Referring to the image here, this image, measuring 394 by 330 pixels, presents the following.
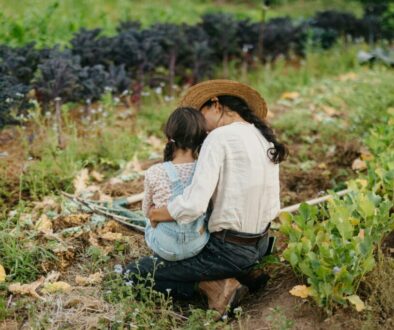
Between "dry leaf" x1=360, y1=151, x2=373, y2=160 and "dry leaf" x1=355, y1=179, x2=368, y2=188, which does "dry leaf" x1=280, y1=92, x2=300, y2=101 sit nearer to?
"dry leaf" x1=360, y1=151, x2=373, y2=160

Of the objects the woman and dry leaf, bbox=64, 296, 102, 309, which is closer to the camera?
the woman

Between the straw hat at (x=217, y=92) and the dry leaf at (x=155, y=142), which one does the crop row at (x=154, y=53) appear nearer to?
the dry leaf at (x=155, y=142)

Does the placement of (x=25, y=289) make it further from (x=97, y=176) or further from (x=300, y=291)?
(x=97, y=176)

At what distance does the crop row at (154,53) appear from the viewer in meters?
6.18

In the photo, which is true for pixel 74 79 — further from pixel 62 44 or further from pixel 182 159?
pixel 182 159

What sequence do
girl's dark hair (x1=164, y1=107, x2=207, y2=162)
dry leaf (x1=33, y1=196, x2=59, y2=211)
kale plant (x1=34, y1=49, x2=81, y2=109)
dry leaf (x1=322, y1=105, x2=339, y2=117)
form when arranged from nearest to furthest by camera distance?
girl's dark hair (x1=164, y1=107, x2=207, y2=162) < dry leaf (x1=33, y1=196, x2=59, y2=211) < kale plant (x1=34, y1=49, x2=81, y2=109) < dry leaf (x1=322, y1=105, x2=339, y2=117)

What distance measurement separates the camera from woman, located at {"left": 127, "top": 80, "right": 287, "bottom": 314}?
3.60 meters

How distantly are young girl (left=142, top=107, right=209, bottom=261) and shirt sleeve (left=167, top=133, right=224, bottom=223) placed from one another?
16 centimetres

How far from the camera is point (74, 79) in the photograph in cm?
612

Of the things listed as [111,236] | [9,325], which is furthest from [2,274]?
[111,236]

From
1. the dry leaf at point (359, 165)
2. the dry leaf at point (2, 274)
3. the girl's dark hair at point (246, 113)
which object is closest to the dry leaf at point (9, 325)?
the dry leaf at point (2, 274)

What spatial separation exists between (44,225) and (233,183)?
5.33 feet

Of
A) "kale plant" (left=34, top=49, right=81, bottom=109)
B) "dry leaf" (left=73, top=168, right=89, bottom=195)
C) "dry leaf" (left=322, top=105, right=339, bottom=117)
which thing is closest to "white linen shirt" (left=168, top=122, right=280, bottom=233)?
"dry leaf" (left=73, top=168, right=89, bottom=195)

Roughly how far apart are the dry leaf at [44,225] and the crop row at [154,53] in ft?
4.52
